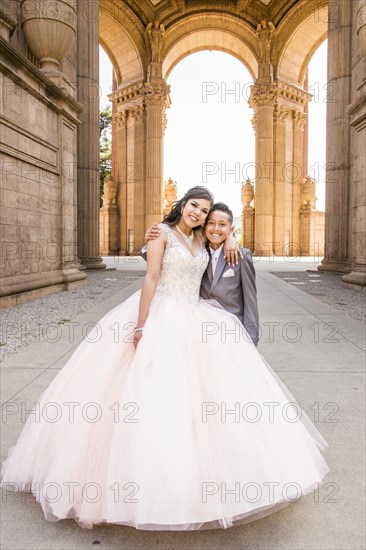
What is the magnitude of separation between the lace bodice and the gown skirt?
0.21ft

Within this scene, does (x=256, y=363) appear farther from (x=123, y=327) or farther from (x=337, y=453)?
(x=337, y=453)

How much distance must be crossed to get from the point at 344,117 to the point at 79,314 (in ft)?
41.4

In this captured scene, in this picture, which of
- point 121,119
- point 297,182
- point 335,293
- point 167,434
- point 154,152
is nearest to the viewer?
point 167,434

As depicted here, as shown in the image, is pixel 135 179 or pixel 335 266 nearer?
pixel 335 266

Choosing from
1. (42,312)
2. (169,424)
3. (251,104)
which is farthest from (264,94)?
(169,424)

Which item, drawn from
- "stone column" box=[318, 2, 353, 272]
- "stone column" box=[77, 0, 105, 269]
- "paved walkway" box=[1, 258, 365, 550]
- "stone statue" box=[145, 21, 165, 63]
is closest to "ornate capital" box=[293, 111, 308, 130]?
"stone statue" box=[145, 21, 165, 63]

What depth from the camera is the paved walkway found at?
192 centimetres

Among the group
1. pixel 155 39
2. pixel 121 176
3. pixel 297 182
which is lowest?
pixel 297 182

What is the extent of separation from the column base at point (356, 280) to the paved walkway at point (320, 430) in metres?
4.34

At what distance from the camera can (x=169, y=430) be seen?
192 centimetres

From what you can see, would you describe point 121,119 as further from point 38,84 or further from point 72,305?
point 72,305

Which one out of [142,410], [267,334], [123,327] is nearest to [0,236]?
[267,334]

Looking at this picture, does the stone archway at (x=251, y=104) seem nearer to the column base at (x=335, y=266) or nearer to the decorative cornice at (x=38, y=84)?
the column base at (x=335, y=266)

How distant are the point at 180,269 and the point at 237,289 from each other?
1.19 feet
